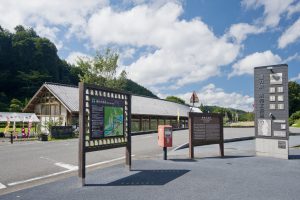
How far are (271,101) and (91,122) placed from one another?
8.61 m

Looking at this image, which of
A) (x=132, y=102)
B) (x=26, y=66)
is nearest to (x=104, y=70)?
(x=132, y=102)

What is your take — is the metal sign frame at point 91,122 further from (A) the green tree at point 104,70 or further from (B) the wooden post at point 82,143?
(A) the green tree at point 104,70

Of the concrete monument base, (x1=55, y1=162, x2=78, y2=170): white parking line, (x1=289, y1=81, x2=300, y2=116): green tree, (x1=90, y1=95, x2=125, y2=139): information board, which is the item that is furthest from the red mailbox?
(x1=289, y1=81, x2=300, y2=116): green tree

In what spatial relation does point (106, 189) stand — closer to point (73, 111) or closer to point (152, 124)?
point (73, 111)

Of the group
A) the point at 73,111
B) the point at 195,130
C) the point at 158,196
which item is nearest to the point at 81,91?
the point at 158,196

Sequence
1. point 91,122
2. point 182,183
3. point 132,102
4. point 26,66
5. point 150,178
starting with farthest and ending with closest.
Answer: point 26,66 < point 132,102 < point 150,178 < point 91,122 < point 182,183

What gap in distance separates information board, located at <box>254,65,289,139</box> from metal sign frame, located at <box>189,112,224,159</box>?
181 centimetres

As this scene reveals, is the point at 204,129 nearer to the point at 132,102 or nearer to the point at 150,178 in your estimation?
the point at 150,178

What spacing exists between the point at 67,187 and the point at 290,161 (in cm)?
898

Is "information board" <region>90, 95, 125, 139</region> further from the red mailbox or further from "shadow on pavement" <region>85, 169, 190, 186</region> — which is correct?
the red mailbox

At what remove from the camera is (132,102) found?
43938 mm

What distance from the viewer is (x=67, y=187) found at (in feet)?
24.4

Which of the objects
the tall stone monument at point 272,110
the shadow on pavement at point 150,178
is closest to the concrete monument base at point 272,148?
the tall stone monument at point 272,110

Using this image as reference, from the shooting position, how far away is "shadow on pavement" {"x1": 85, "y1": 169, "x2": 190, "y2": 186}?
7.85 metres
